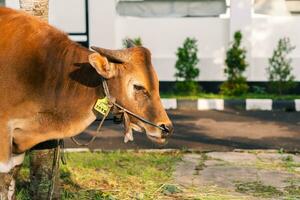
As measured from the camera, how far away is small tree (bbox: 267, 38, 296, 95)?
42.7ft

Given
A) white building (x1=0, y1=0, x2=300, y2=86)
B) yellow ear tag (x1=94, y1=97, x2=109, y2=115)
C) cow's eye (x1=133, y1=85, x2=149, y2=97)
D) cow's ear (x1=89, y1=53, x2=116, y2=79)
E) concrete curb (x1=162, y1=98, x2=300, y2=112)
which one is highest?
cow's ear (x1=89, y1=53, x2=116, y2=79)

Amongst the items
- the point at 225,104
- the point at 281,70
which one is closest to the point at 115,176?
the point at 225,104

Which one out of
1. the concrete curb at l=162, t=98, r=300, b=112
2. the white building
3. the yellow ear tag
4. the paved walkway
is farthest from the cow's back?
the white building

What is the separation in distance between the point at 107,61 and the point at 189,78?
8.81m

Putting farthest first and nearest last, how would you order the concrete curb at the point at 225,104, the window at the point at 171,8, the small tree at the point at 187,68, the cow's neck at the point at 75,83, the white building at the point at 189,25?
the window at the point at 171,8 → the white building at the point at 189,25 → the small tree at the point at 187,68 → the concrete curb at the point at 225,104 → the cow's neck at the point at 75,83

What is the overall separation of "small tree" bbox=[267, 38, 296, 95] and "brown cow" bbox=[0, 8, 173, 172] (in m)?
8.63

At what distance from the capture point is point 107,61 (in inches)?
176

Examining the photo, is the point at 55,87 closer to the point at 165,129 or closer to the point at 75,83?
the point at 75,83

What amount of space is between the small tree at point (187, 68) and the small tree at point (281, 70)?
53.0 inches

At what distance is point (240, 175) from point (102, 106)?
329 centimetres

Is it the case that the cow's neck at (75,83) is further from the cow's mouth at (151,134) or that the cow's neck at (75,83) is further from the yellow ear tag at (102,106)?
the cow's mouth at (151,134)

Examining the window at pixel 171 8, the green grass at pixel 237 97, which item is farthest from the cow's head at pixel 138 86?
the window at pixel 171 8

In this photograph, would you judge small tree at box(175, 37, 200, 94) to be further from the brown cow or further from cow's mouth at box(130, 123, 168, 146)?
cow's mouth at box(130, 123, 168, 146)

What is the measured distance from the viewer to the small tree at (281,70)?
512 inches
